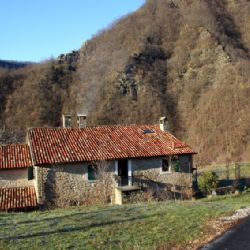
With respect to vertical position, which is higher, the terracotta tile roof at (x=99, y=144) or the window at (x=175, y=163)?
the terracotta tile roof at (x=99, y=144)

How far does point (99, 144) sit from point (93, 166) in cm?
201

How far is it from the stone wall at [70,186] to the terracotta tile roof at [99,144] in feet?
1.64

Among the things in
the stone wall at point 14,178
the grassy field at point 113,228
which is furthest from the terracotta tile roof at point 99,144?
the grassy field at point 113,228

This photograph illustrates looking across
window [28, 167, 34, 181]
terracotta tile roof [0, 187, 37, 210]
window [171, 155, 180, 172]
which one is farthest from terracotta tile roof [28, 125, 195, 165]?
terracotta tile roof [0, 187, 37, 210]

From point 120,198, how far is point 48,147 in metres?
4.92

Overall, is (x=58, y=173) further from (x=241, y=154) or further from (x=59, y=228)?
(x=241, y=154)

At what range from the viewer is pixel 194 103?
71.3 metres

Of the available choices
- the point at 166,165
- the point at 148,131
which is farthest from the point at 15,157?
the point at 166,165

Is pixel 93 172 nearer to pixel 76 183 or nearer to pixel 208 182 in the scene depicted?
pixel 76 183

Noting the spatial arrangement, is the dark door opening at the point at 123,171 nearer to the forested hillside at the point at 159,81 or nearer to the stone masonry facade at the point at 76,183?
the stone masonry facade at the point at 76,183

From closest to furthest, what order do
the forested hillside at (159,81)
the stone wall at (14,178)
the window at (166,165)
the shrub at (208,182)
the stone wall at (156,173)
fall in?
the stone wall at (14,178)
the stone wall at (156,173)
the shrub at (208,182)
the window at (166,165)
the forested hillside at (159,81)

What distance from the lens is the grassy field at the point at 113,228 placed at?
38.9ft

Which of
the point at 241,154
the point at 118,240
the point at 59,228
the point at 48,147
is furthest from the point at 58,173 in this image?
the point at 241,154

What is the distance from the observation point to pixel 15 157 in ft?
83.0
